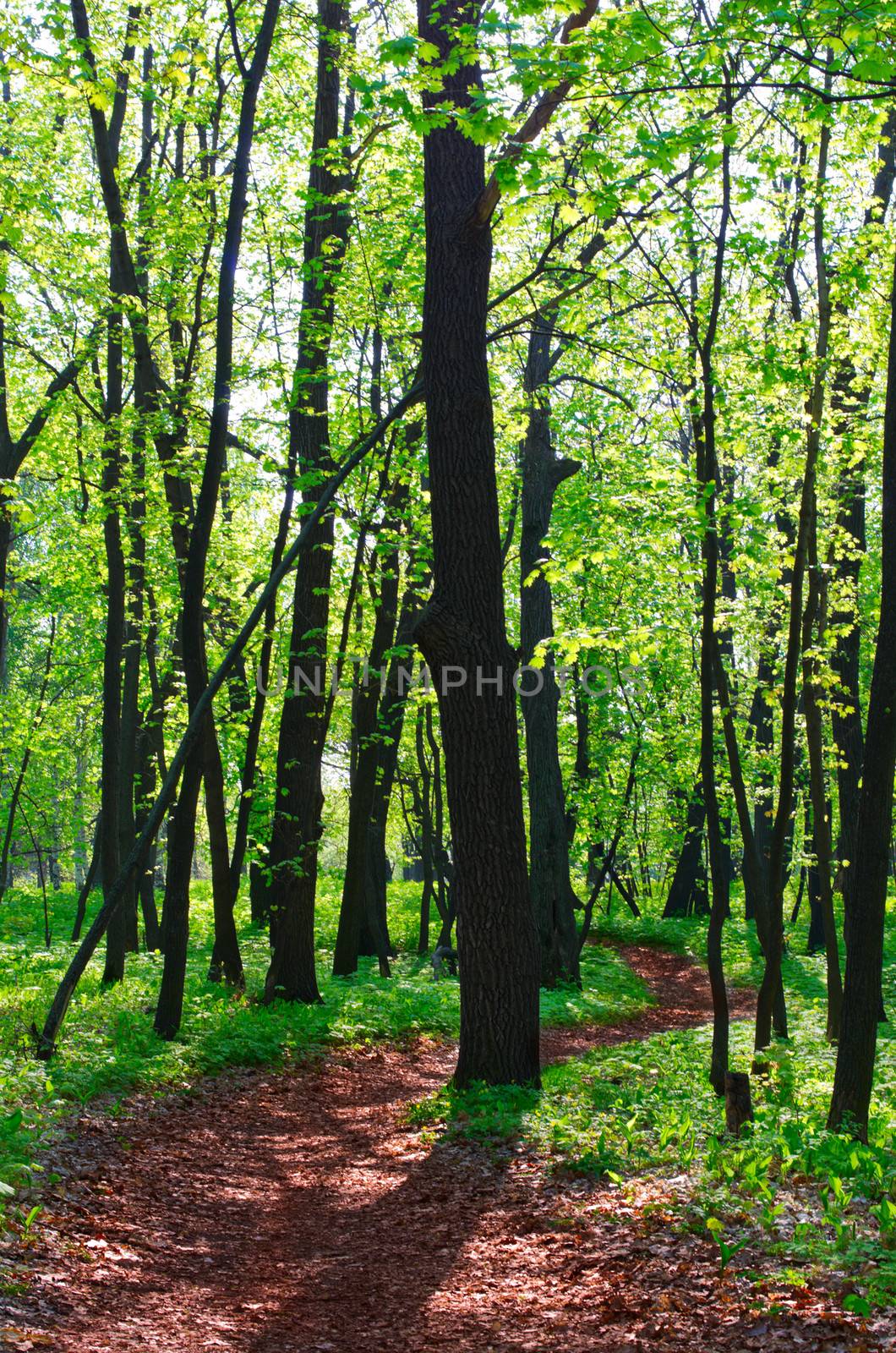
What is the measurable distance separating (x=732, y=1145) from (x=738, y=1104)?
0.42 metres

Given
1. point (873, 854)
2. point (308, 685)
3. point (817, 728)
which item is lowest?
point (873, 854)

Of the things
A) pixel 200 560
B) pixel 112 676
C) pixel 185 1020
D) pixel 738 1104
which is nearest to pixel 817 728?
pixel 738 1104

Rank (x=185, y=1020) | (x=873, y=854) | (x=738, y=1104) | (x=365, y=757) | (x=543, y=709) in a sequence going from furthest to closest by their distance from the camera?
(x=543, y=709), (x=365, y=757), (x=185, y=1020), (x=738, y=1104), (x=873, y=854)

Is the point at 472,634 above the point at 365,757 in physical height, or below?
above

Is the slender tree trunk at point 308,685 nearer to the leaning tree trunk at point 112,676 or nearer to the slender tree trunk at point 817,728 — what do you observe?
the leaning tree trunk at point 112,676

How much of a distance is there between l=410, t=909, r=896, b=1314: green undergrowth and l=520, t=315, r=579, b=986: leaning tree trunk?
503 cm

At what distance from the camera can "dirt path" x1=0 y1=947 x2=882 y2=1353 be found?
4031 mm

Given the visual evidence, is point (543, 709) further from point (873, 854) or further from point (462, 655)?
point (873, 854)

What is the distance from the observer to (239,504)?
18.7m

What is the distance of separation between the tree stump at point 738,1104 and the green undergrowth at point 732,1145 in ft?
0.31

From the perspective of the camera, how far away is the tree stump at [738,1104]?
6363mm

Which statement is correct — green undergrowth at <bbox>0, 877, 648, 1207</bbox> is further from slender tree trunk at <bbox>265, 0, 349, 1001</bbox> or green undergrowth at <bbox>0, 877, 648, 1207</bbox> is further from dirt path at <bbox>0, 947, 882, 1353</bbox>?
slender tree trunk at <bbox>265, 0, 349, 1001</bbox>

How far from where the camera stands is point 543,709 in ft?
51.5

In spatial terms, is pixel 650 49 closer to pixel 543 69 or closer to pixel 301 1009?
pixel 543 69
